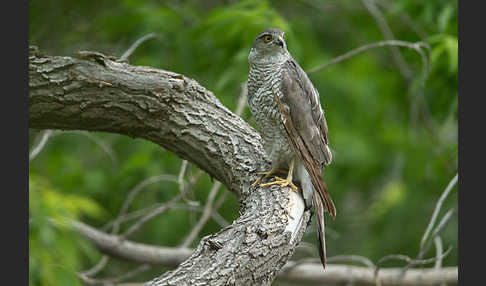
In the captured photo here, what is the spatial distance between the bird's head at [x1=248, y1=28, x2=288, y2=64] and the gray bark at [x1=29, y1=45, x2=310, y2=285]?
38 cm

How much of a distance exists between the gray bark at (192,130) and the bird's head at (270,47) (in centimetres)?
38

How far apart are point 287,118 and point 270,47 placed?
420 mm

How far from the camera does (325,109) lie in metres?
5.54

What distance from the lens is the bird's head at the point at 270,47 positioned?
296 cm

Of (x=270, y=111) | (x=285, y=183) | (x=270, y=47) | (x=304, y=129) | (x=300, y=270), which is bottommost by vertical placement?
(x=300, y=270)

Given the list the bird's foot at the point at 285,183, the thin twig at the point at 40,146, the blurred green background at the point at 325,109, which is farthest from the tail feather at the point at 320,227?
the thin twig at the point at 40,146

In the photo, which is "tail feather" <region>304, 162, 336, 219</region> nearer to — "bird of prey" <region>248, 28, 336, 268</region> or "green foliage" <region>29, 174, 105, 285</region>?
"bird of prey" <region>248, 28, 336, 268</region>

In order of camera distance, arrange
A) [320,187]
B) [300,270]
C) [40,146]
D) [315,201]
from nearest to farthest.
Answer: [320,187] < [315,201] < [40,146] < [300,270]

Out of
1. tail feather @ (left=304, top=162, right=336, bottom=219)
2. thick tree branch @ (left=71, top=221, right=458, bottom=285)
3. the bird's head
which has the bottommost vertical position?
→ thick tree branch @ (left=71, top=221, right=458, bottom=285)

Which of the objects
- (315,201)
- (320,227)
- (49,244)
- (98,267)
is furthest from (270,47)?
(98,267)

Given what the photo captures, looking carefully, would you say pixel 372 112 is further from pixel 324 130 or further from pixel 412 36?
pixel 324 130

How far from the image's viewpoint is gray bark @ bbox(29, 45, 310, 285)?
2.24 meters

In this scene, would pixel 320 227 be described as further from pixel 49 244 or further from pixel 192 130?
pixel 49 244

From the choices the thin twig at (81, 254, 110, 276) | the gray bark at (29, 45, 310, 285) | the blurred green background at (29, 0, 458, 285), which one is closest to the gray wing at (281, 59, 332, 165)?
the gray bark at (29, 45, 310, 285)
